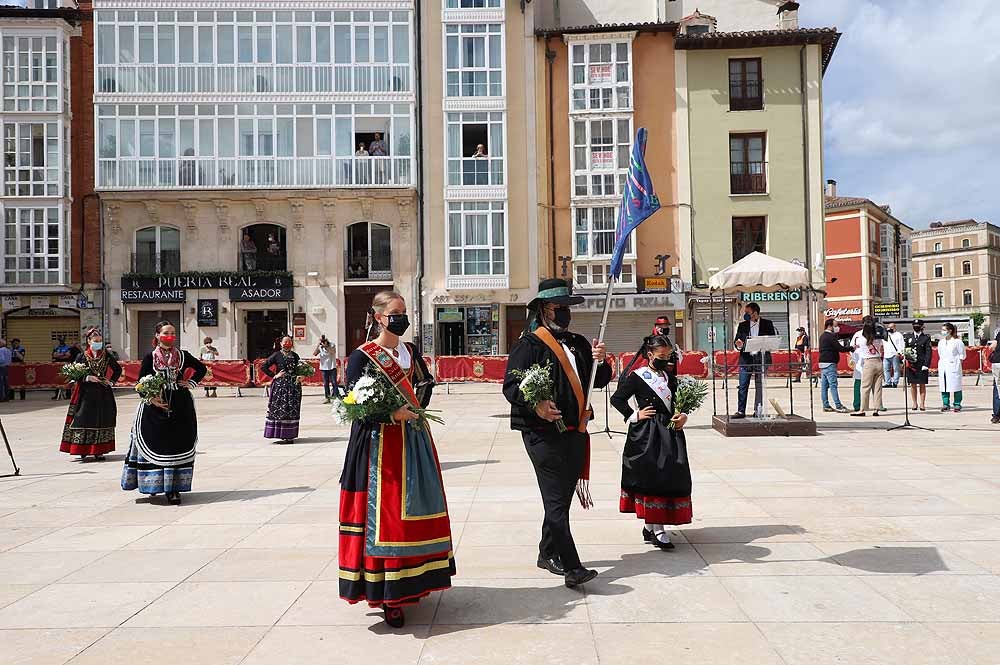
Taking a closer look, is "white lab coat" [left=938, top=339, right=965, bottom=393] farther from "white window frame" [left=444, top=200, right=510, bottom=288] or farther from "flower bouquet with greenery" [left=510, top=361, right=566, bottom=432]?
"white window frame" [left=444, top=200, right=510, bottom=288]

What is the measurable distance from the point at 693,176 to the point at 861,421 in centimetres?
2053

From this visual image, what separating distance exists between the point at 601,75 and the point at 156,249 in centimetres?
1871

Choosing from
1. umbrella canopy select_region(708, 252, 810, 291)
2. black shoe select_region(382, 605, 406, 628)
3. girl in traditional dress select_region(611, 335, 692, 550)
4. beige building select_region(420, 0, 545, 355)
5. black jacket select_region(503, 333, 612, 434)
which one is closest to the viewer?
black shoe select_region(382, 605, 406, 628)

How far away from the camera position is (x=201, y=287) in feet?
101

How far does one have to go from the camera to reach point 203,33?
30.5 m

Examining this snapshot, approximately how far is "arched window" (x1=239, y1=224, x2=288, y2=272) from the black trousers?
1093 inches

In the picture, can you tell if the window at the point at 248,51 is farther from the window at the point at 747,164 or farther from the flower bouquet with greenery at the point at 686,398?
the flower bouquet with greenery at the point at 686,398

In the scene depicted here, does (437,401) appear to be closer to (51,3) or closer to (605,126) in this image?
(605,126)

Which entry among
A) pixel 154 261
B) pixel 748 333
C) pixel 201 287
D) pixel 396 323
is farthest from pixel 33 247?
pixel 396 323

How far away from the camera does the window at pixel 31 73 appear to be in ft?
100

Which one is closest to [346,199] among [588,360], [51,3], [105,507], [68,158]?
[68,158]

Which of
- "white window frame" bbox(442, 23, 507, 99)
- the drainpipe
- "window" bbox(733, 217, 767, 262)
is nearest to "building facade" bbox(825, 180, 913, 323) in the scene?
"window" bbox(733, 217, 767, 262)

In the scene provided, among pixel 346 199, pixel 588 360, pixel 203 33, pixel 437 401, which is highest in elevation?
pixel 203 33

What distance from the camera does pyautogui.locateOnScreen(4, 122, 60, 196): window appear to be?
30641 mm
